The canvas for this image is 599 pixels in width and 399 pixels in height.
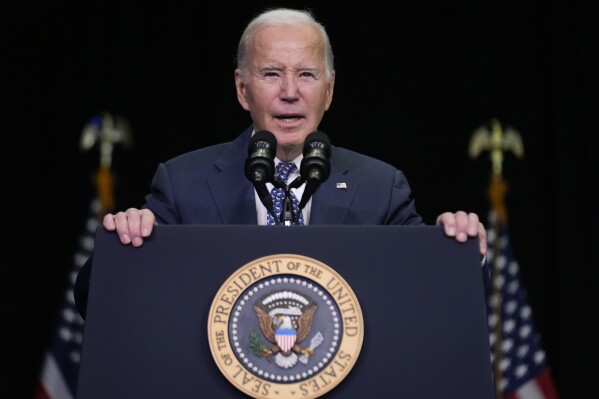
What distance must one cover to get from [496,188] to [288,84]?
100 inches

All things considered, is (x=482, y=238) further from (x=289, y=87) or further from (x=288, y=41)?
(x=288, y=41)

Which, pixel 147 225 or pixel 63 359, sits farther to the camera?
pixel 63 359

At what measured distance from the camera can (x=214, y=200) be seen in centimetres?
261

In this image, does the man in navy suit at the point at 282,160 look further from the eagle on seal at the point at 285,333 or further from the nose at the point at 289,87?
the eagle on seal at the point at 285,333

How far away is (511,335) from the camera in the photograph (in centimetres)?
486

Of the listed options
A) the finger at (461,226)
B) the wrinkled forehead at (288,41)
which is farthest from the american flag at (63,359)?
the finger at (461,226)

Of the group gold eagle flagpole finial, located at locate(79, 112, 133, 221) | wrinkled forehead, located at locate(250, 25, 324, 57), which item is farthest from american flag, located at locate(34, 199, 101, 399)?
wrinkled forehead, located at locate(250, 25, 324, 57)

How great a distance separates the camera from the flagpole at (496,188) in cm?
484

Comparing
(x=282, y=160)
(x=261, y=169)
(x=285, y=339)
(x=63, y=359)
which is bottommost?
(x=285, y=339)

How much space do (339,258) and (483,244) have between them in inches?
14.1

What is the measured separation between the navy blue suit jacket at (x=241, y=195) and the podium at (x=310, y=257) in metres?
0.53

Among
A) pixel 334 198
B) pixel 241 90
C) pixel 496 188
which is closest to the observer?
pixel 334 198

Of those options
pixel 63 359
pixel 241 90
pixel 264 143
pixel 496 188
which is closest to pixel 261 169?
pixel 264 143

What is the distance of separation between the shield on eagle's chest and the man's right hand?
35cm
